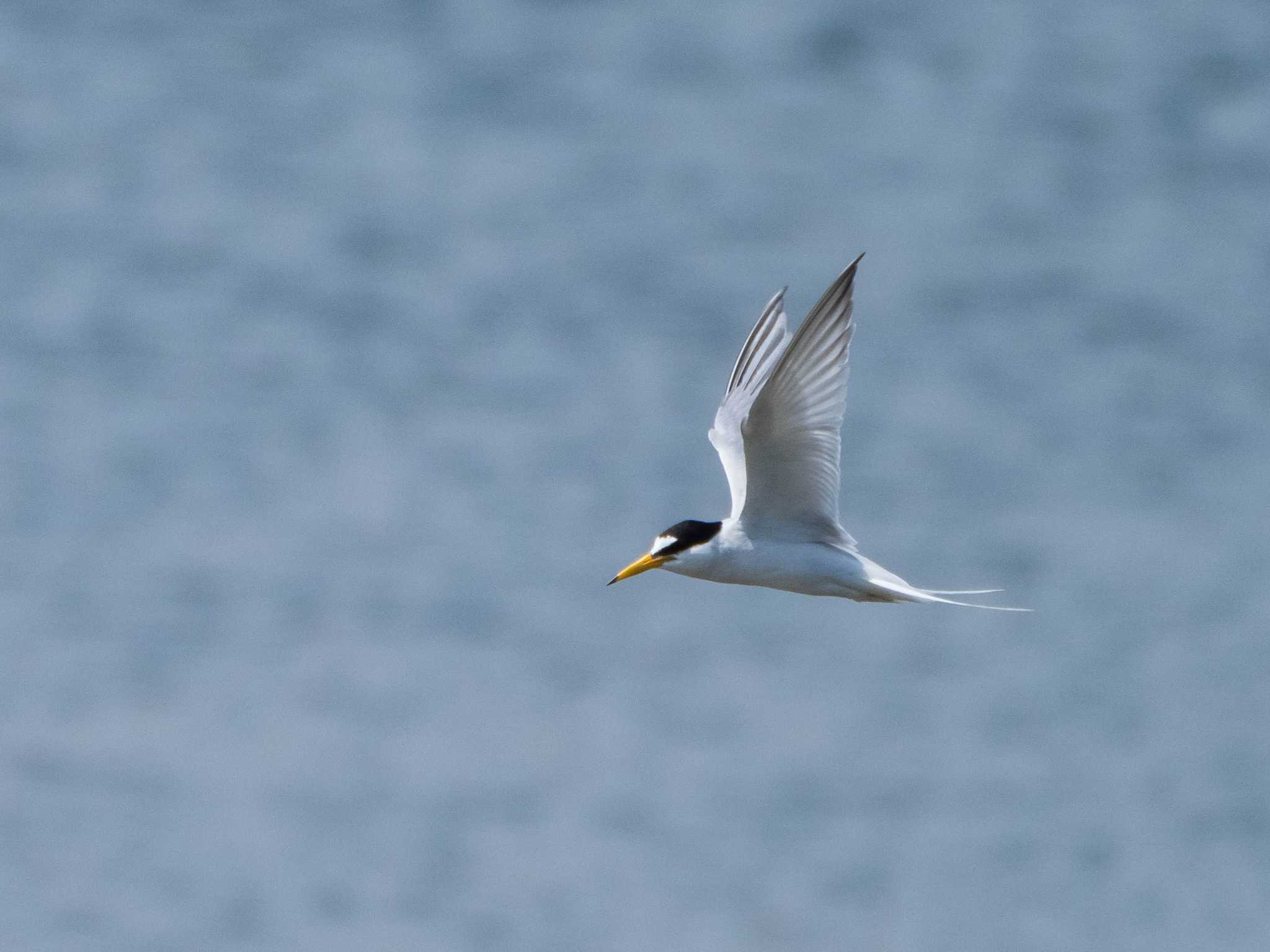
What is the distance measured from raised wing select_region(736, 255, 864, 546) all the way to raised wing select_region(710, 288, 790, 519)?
0.33 meters

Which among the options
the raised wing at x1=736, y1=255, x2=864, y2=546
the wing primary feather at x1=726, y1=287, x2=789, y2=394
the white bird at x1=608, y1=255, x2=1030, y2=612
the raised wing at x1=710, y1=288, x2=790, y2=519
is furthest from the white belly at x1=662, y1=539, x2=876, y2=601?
the wing primary feather at x1=726, y1=287, x2=789, y2=394

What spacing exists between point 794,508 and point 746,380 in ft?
2.70

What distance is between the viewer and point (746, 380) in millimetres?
8023

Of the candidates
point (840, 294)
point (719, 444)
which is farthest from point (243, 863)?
point (840, 294)

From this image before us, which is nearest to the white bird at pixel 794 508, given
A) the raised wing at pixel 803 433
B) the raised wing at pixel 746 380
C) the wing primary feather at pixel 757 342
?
the raised wing at pixel 803 433

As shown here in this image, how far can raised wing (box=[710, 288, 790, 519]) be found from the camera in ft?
25.7

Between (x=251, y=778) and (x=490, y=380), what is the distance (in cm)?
412

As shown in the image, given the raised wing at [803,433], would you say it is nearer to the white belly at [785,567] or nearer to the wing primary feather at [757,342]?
the white belly at [785,567]

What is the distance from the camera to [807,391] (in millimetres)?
7145

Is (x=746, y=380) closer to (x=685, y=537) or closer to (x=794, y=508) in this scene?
(x=794, y=508)

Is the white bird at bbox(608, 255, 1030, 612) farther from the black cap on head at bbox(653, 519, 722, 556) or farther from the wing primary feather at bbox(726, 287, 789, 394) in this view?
the wing primary feather at bbox(726, 287, 789, 394)

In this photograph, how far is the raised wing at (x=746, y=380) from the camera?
783 cm

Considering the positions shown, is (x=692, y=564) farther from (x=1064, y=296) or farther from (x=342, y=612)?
(x=1064, y=296)

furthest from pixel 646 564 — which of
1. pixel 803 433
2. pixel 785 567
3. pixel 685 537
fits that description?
pixel 803 433
